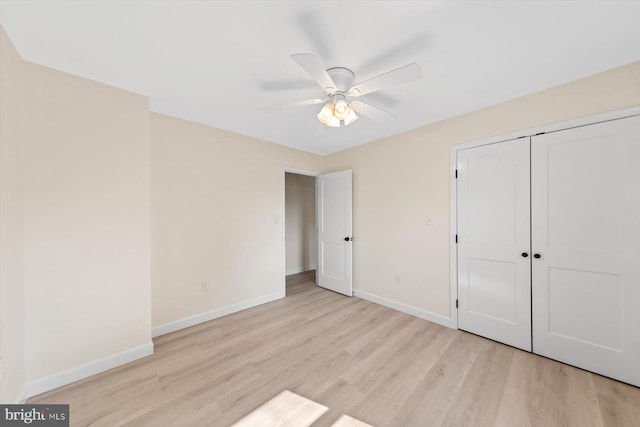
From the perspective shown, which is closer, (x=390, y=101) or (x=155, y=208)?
(x=390, y=101)

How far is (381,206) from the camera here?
3.40 meters

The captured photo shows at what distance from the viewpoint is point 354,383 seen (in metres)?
1.81

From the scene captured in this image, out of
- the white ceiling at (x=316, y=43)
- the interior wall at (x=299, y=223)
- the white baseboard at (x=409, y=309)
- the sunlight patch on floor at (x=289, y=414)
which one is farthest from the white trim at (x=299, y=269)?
the white ceiling at (x=316, y=43)

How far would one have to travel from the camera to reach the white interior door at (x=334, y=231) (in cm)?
374

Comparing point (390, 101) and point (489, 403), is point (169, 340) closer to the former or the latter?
point (489, 403)

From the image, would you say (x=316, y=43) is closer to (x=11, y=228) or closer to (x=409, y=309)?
(x=11, y=228)

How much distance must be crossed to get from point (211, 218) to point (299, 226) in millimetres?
2690

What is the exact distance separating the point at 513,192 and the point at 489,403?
1.83m

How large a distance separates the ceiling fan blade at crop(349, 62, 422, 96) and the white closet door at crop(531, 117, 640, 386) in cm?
165

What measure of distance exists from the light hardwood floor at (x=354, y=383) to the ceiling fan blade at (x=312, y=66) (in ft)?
7.28

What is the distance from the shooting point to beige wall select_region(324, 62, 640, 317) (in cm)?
195

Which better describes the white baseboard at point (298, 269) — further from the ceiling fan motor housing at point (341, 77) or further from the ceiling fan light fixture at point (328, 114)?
the ceiling fan motor housing at point (341, 77)

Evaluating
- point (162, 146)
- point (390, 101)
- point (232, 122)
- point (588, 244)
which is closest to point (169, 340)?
point (162, 146)

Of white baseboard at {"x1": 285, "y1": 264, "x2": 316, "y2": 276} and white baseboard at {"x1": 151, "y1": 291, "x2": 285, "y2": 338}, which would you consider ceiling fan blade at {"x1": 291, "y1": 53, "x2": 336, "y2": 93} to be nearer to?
white baseboard at {"x1": 151, "y1": 291, "x2": 285, "y2": 338}
